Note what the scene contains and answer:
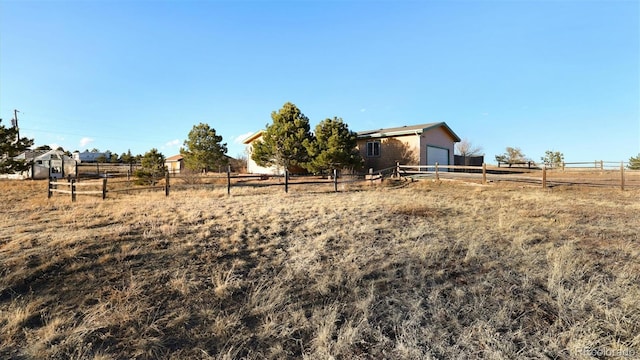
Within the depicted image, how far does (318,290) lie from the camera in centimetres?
405

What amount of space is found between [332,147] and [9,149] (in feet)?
61.8

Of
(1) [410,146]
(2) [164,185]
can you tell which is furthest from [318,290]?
(1) [410,146]

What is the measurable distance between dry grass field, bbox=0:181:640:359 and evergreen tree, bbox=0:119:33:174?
14189 millimetres

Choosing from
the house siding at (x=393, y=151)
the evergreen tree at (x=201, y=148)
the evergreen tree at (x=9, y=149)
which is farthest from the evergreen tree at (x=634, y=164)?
the evergreen tree at (x=9, y=149)

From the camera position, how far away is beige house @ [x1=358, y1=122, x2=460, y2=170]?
22125 millimetres

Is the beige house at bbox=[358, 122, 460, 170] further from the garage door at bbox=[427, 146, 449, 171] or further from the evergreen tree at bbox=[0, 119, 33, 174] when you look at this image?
the evergreen tree at bbox=[0, 119, 33, 174]

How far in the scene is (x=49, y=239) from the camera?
573cm

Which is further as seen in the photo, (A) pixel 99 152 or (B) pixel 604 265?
(A) pixel 99 152

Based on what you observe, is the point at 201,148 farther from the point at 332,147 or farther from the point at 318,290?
the point at 318,290

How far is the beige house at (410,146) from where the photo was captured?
72.6 feet

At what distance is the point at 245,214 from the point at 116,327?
5743 millimetres

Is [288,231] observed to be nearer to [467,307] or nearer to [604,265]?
[467,307]

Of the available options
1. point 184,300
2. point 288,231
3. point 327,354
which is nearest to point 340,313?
point 327,354

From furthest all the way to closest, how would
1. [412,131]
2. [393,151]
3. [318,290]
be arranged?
1. [393,151]
2. [412,131]
3. [318,290]
